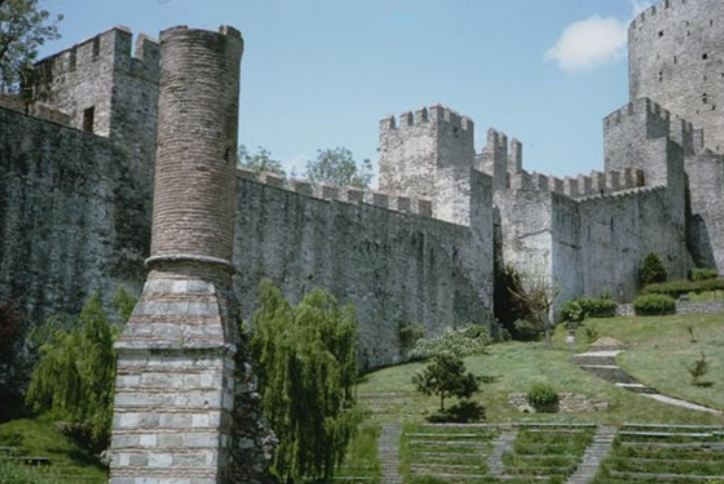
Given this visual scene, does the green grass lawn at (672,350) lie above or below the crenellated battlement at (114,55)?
below

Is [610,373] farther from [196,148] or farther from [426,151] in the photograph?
[196,148]

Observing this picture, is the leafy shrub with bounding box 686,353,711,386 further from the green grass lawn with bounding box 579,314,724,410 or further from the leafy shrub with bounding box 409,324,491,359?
the leafy shrub with bounding box 409,324,491,359

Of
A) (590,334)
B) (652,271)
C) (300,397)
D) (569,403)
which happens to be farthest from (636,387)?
(652,271)

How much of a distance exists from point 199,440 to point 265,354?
Answer: 858 cm

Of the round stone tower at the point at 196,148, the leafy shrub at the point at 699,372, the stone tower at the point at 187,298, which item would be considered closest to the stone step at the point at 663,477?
the leafy shrub at the point at 699,372

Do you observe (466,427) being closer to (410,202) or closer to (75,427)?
(75,427)

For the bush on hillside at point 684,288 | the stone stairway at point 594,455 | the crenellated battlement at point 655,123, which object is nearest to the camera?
the stone stairway at point 594,455

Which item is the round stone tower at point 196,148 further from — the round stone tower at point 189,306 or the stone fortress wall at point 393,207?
the stone fortress wall at point 393,207

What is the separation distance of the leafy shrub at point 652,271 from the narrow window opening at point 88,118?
28352 mm

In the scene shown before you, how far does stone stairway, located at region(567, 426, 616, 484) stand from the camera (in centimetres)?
2373

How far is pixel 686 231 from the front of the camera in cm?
5428

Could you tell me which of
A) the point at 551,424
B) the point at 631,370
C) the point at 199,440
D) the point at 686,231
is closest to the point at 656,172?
the point at 686,231

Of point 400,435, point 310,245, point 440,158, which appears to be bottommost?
point 400,435

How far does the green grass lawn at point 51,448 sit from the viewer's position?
20203 mm
